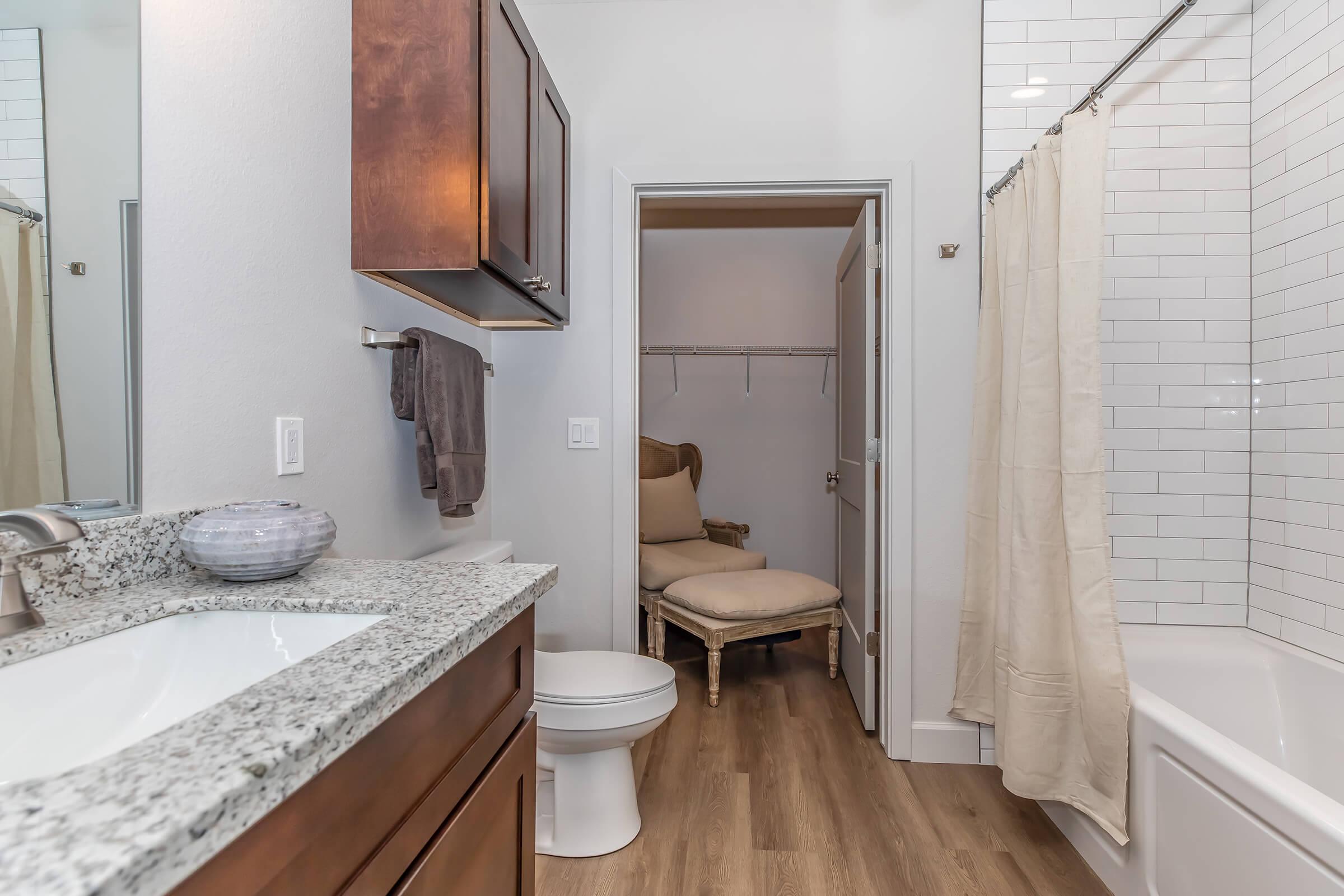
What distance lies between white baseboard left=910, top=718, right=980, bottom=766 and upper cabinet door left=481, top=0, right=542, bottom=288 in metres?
1.82

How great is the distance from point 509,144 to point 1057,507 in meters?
1.54

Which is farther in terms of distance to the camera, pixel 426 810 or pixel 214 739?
pixel 426 810

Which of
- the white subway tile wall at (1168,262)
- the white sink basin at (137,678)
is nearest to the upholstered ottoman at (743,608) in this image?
the white subway tile wall at (1168,262)

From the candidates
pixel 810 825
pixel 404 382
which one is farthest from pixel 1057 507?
pixel 404 382

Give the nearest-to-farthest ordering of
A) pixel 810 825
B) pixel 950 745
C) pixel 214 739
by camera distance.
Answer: pixel 214 739 < pixel 810 825 < pixel 950 745

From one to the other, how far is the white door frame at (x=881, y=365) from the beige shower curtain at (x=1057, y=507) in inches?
12.2

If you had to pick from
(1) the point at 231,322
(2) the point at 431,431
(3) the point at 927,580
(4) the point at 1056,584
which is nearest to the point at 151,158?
(1) the point at 231,322

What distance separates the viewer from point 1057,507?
1626 mm

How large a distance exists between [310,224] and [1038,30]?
217cm

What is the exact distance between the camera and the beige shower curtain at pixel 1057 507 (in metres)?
1.50

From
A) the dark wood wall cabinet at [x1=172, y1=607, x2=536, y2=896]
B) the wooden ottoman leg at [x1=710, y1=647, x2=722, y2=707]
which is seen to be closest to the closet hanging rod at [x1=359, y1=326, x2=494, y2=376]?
the dark wood wall cabinet at [x1=172, y1=607, x2=536, y2=896]

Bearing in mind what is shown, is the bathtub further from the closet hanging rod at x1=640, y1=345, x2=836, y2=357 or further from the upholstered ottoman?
the closet hanging rod at x1=640, y1=345, x2=836, y2=357

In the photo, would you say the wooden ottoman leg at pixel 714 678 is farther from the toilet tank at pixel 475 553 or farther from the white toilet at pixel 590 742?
the toilet tank at pixel 475 553

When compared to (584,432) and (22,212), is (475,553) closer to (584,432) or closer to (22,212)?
(584,432)
